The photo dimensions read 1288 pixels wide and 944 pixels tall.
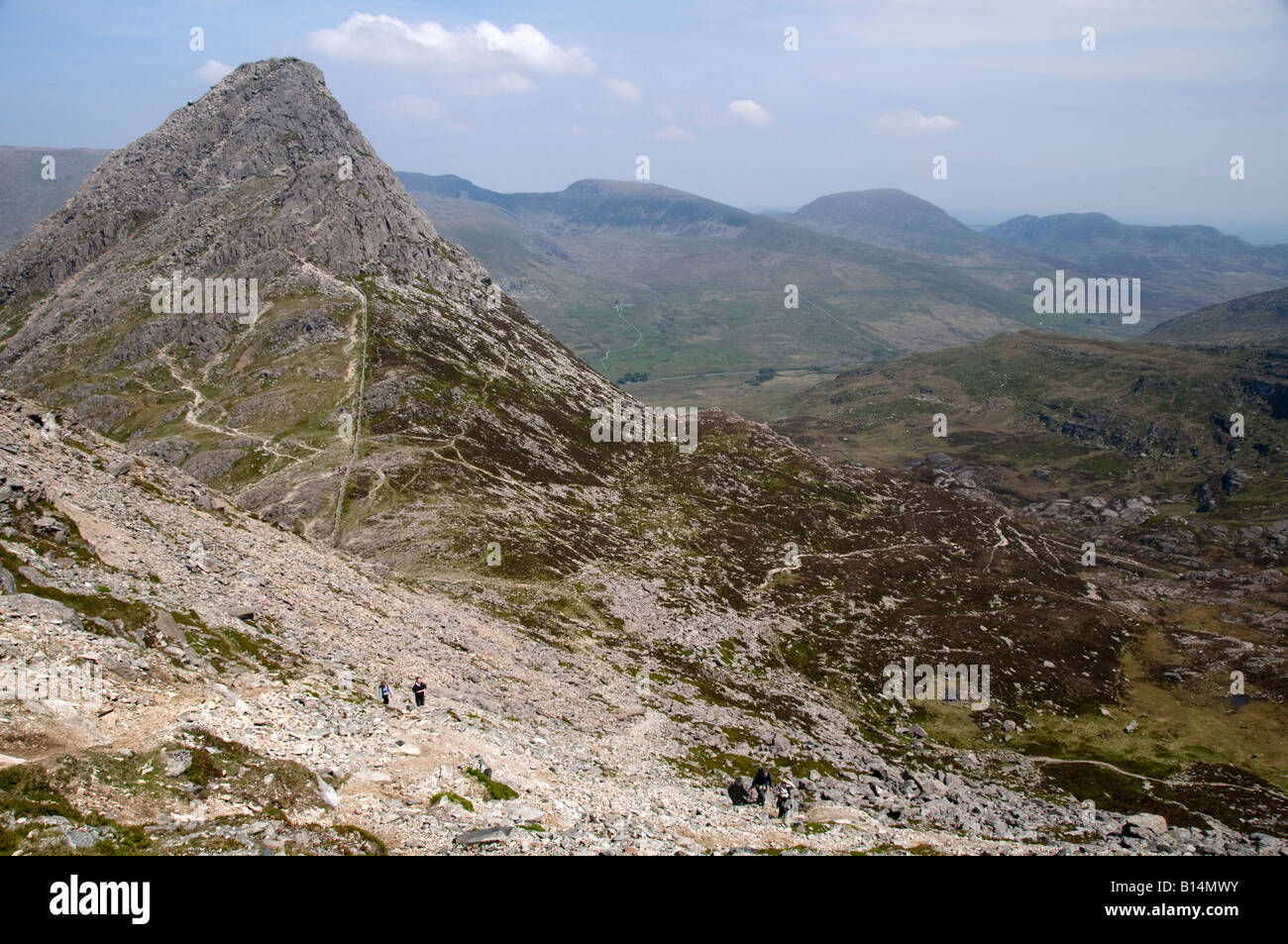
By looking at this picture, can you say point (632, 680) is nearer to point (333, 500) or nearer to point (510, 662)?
point (510, 662)

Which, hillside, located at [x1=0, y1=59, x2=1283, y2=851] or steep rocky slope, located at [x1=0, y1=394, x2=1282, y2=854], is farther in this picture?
hillside, located at [x1=0, y1=59, x2=1283, y2=851]

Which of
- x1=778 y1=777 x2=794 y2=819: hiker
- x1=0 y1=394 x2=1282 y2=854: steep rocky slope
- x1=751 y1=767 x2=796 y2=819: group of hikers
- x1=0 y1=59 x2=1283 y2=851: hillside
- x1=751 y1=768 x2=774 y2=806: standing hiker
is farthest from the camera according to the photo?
x1=0 y1=59 x2=1283 y2=851: hillside

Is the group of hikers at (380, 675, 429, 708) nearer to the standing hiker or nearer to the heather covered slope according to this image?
the standing hiker

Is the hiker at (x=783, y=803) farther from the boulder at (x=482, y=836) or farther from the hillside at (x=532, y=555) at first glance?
the boulder at (x=482, y=836)

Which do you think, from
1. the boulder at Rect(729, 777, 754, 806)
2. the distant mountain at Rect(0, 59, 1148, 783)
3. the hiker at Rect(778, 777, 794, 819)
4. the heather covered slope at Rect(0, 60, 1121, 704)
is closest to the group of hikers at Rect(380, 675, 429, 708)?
the distant mountain at Rect(0, 59, 1148, 783)

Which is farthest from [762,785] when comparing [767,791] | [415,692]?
[415,692]

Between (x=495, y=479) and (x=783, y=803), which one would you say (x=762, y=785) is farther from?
(x=495, y=479)

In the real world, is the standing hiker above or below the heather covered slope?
below

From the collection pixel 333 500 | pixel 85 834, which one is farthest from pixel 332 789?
pixel 333 500
